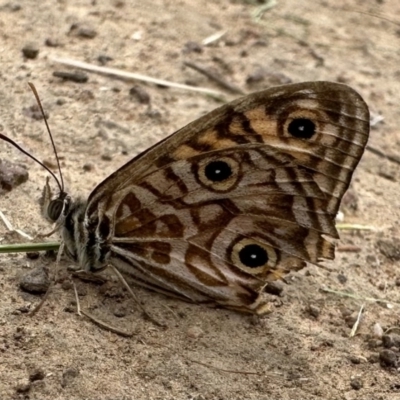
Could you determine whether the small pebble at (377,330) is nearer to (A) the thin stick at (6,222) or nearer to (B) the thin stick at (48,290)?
(B) the thin stick at (48,290)

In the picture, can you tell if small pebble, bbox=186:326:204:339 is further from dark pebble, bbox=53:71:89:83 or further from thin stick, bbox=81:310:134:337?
dark pebble, bbox=53:71:89:83

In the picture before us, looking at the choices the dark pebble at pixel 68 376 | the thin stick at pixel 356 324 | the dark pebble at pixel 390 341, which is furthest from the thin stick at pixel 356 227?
the dark pebble at pixel 68 376

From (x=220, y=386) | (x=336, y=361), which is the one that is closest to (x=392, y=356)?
(x=336, y=361)

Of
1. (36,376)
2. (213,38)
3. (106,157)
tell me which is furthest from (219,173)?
(213,38)

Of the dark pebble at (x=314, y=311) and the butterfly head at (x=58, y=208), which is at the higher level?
the butterfly head at (x=58, y=208)

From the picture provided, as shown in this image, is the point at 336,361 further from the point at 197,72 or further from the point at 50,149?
the point at 197,72

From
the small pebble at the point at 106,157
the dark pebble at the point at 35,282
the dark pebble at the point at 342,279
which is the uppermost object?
the dark pebble at the point at 35,282
